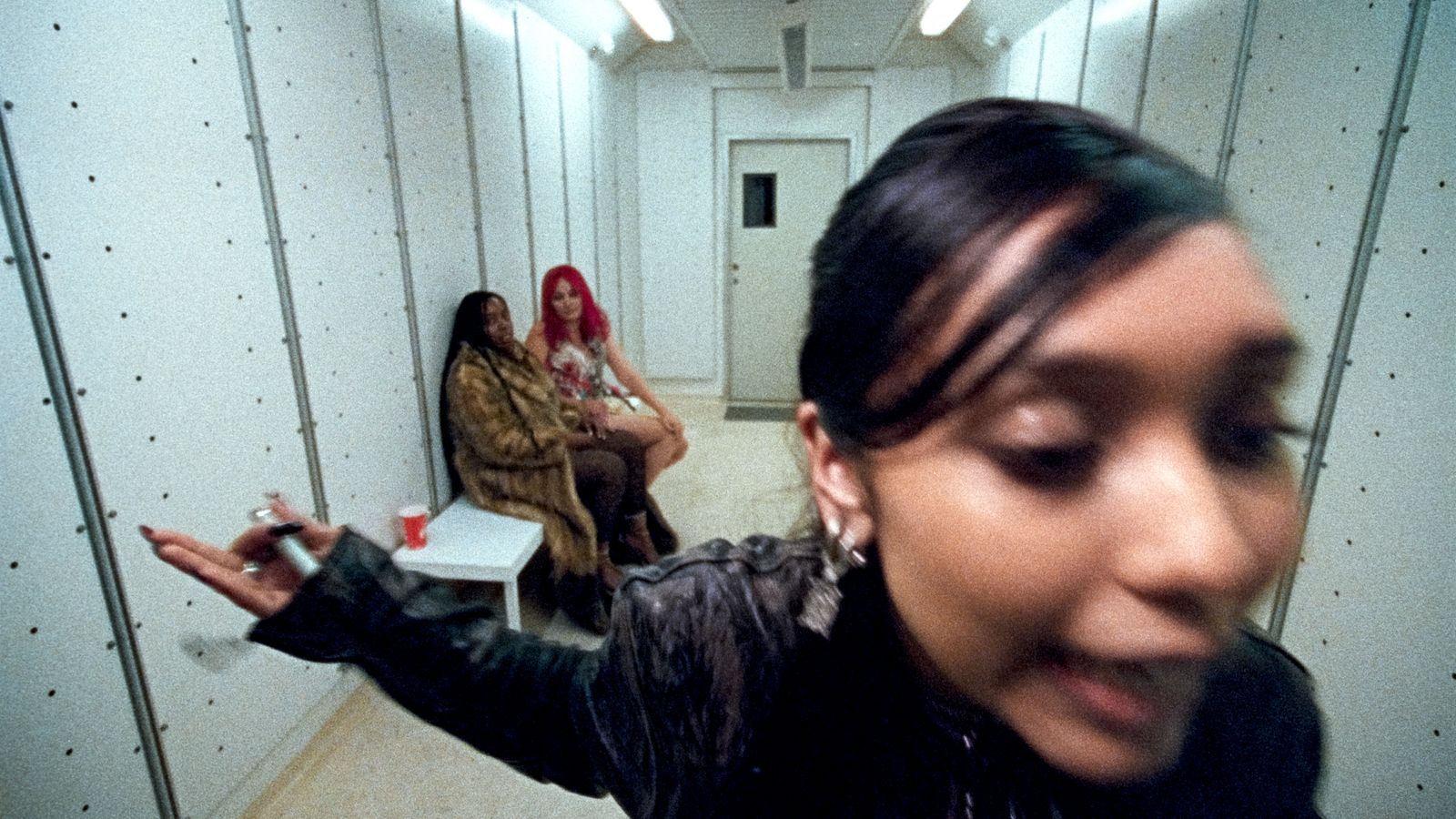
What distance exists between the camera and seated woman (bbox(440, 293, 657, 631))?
2.63 m

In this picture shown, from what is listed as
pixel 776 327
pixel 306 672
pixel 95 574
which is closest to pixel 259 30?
pixel 95 574

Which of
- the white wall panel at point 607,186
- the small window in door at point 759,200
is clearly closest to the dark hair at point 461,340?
the white wall panel at point 607,186

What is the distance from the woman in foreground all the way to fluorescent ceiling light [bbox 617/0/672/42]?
3866 mm

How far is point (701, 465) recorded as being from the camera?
454cm

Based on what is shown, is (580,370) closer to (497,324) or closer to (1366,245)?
(497,324)

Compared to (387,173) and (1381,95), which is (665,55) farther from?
(1381,95)

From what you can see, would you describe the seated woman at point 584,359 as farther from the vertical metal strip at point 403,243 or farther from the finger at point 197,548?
the finger at point 197,548

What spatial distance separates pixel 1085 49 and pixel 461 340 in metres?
3.18

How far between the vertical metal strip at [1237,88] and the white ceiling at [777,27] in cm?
198

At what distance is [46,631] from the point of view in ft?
4.17

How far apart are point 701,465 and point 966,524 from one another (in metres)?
4.16

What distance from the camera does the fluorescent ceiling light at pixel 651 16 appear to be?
12.6 feet

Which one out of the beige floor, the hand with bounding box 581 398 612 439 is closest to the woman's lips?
the beige floor

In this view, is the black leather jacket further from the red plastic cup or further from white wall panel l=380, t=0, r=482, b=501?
white wall panel l=380, t=0, r=482, b=501
